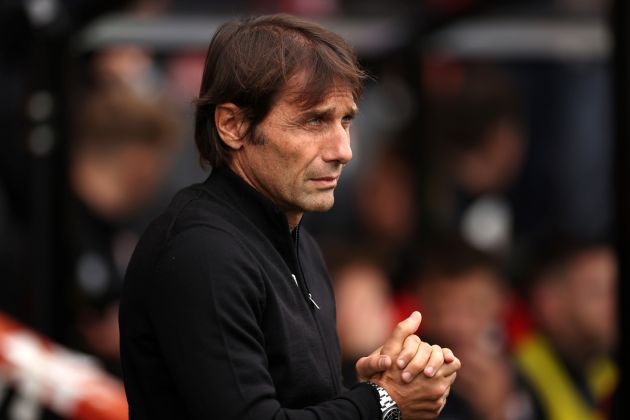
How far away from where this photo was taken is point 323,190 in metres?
2.41

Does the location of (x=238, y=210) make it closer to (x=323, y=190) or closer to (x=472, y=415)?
(x=323, y=190)

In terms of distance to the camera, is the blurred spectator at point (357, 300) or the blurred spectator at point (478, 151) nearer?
the blurred spectator at point (357, 300)

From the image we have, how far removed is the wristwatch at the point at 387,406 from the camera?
2338 mm

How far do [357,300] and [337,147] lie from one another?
9.20 ft

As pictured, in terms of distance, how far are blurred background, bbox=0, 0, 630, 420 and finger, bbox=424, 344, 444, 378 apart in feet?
4.87

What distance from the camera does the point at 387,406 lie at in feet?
7.71

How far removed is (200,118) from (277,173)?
19 centimetres

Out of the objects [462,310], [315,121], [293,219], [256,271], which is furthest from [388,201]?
[256,271]

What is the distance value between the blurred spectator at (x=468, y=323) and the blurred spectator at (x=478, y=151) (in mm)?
1229

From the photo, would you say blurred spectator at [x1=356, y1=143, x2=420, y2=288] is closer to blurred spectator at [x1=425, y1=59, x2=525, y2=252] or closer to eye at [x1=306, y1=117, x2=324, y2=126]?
blurred spectator at [x1=425, y1=59, x2=525, y2=252]

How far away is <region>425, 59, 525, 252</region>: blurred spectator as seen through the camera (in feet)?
21.3

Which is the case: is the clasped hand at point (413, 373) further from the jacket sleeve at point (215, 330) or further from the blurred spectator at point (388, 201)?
the blurred spectator at point (388, 201)

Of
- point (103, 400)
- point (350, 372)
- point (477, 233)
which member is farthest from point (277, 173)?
point (477, 233)

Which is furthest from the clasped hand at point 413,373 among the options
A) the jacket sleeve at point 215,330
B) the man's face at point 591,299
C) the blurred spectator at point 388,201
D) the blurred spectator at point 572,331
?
the blurred spectator at point 388,201
